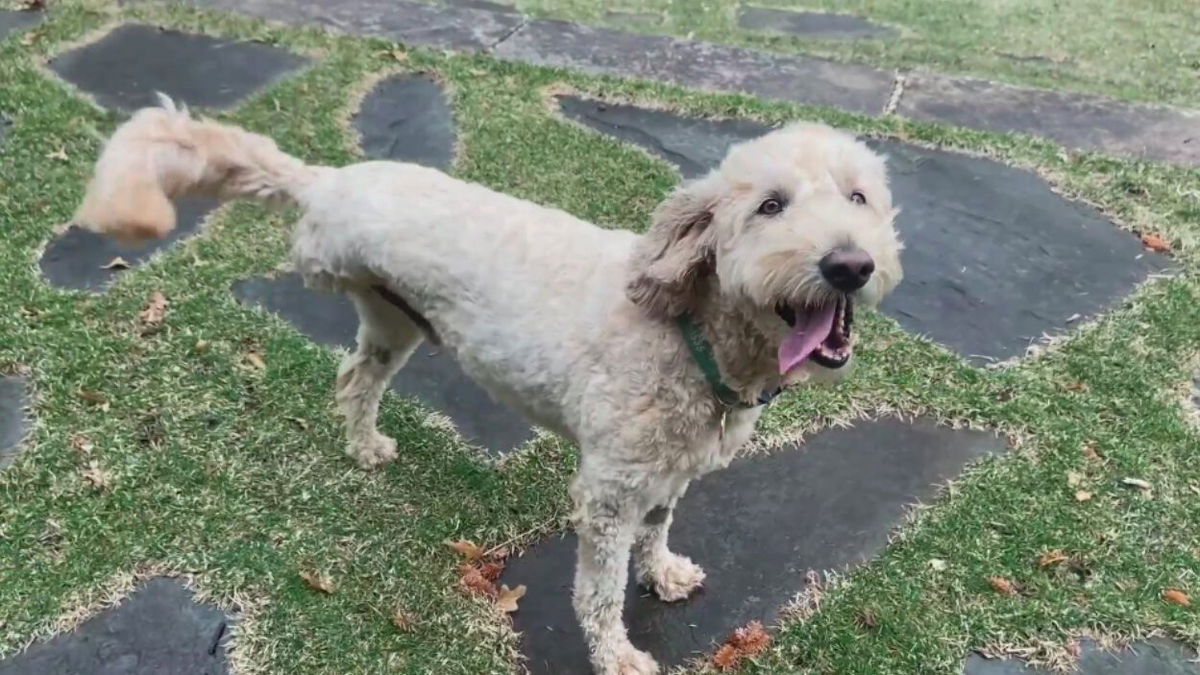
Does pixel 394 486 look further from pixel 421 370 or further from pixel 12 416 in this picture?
pixel 12 416

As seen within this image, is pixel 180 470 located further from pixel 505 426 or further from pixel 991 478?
pixel 991 478

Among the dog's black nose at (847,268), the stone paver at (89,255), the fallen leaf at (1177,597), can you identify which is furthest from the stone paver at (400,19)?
the fallen leaf at (1177,597)

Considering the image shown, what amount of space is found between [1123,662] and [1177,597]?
1.27 feet

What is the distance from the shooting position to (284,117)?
6.06m

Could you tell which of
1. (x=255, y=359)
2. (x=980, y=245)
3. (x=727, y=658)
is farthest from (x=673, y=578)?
(x=980, y=245)

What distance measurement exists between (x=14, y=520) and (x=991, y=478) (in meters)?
3.66

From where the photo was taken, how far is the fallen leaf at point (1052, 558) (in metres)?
3.62

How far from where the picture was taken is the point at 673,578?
3473mm

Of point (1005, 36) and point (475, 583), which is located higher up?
point (1005, 36)

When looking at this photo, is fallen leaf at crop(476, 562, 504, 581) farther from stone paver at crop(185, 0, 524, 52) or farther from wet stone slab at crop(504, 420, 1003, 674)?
stone paver at crop(185, 0, 524, 52)

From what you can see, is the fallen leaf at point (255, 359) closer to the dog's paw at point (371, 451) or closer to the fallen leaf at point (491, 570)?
the dog's paw at point (371, 451)

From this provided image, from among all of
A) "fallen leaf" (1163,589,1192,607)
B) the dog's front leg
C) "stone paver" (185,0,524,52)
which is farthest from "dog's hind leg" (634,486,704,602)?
"stone paver" (185,0,524,52)

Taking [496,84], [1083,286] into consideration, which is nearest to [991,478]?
[1083,286]

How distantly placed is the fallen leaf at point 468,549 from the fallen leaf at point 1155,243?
400 centimetres
